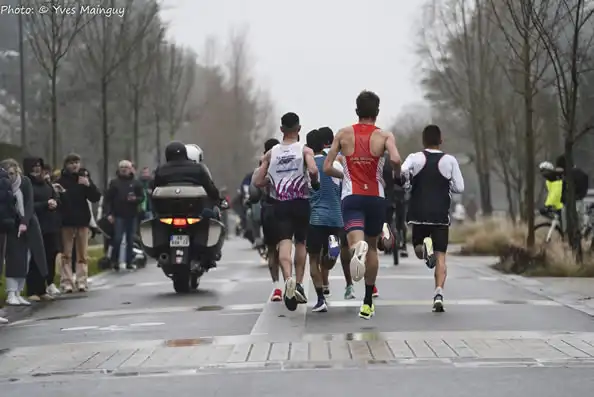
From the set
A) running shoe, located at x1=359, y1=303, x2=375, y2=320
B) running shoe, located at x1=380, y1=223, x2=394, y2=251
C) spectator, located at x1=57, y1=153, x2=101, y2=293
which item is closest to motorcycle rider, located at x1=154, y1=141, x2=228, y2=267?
spectator, located at x1=57, y1=153, x2=101, y2=293

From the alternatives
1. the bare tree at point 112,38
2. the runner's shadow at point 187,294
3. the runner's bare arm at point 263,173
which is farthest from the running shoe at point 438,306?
the bare tree at point 112,38

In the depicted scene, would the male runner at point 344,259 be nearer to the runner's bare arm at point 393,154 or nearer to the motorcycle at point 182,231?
the runner's bare arm at point 393,154

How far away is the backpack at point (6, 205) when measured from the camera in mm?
14422

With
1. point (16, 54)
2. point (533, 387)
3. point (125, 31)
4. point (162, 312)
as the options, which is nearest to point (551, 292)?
point (162, 312)

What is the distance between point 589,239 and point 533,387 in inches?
539

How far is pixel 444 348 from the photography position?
955 centimetres

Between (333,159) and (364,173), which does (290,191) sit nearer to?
(333,159)

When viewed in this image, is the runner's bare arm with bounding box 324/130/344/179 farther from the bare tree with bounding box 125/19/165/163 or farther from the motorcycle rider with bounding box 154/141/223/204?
the bare tree with bounding box 125/19/165/163

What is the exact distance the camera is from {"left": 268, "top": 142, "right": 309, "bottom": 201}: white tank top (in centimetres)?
1270

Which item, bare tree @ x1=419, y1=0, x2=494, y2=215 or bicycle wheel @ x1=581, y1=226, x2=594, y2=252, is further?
bare tree @ x1=419, y1=0, x2=494, y2=215

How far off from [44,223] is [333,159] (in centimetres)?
563

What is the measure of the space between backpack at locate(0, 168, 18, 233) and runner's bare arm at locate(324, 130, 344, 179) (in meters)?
4.16

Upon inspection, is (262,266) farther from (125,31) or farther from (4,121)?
(4,121)

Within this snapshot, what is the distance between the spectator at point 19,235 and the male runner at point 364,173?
4343mm
